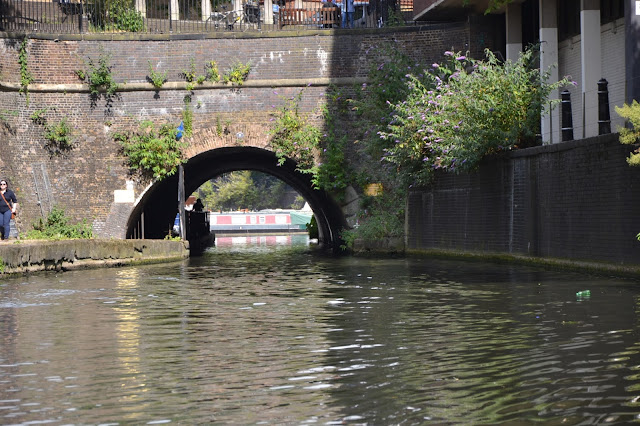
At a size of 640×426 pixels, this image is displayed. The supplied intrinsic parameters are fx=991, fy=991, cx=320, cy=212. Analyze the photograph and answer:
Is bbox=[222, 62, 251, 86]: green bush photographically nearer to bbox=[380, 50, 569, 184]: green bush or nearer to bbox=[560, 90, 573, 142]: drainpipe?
bbox=[380, 50, 569, 184]: green bush

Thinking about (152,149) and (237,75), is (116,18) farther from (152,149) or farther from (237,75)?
(152,149)

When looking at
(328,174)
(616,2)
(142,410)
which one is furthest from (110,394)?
(328,174)

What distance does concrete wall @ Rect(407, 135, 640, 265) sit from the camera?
48.0 ft

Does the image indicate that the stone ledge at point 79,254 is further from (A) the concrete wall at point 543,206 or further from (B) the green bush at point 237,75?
(A) the concrete wall at point 543,206

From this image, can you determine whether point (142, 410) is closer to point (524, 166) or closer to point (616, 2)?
point (524, 166)

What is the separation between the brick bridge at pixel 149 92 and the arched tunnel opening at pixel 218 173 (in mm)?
1573

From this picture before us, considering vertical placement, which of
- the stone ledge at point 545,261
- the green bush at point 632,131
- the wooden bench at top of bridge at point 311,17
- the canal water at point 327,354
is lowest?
the canal water at point 327,354

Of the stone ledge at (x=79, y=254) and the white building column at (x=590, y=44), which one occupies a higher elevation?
the white building column at (x=590, y=44)

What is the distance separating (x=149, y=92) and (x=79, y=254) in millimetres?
7220

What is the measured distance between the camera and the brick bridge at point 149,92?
25.0 m

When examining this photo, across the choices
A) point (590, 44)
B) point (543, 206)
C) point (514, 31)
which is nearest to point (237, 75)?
point (514, 31)

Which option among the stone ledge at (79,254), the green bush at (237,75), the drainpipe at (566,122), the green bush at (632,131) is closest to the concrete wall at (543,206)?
the drainpipe at (566,122)

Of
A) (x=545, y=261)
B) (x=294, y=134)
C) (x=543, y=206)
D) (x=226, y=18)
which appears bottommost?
(x=545, y=261)

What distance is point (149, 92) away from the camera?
997 inches
